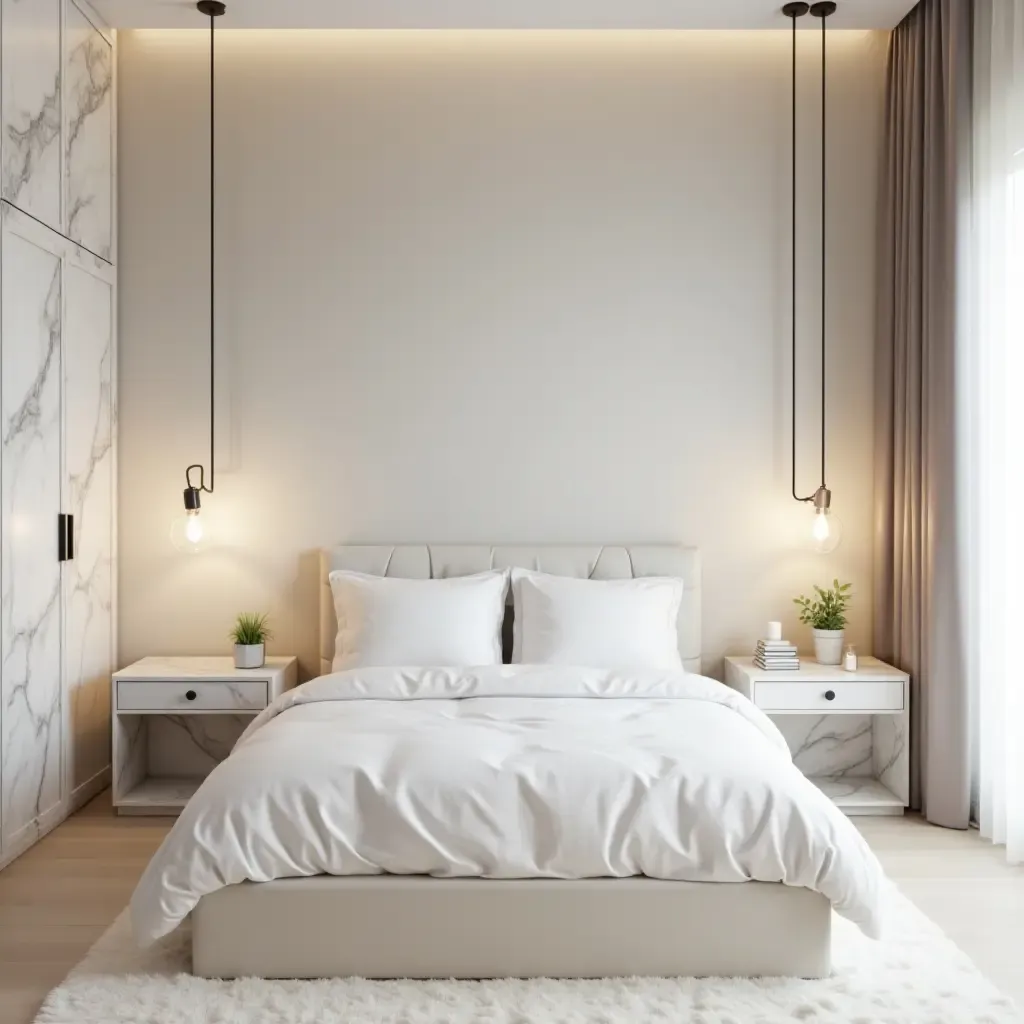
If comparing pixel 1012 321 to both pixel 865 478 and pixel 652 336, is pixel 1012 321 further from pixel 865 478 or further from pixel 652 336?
pixel 652 336

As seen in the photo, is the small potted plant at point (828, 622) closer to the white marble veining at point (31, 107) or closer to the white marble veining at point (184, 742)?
the white marble veining at point (184, 742)

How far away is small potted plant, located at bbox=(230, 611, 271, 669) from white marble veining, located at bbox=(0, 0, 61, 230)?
1.60 meters

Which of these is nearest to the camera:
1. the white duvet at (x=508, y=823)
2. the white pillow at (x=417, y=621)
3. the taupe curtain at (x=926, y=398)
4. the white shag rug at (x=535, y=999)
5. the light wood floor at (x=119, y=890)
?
the white shag rug at (x=535, y=999)

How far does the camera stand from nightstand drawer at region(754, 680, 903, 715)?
3.79 m

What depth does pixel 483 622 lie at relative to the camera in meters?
3.83

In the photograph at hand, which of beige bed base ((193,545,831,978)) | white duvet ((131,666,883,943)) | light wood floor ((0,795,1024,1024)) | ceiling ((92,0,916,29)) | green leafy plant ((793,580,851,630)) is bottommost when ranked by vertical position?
light wood floor ((0,795,1024,1024))

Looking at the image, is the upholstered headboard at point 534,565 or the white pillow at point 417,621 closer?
the white pillow at point 417,621

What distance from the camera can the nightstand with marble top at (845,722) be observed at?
379 cm

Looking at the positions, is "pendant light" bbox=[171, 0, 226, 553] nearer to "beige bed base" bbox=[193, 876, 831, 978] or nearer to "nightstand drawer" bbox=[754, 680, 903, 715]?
"beige bed base" bbox=[193, 876, 831, 978]

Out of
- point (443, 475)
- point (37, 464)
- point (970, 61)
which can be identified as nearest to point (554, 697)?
point (443, 475)

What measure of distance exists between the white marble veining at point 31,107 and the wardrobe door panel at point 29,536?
173 mm

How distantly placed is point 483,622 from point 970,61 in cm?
261

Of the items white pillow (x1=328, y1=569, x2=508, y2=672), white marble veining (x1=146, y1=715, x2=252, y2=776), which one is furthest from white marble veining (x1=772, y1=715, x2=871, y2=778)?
white marble veining (x1=146, y1=715, x2=252, y2=776)

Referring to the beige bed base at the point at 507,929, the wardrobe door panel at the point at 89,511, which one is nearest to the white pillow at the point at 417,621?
the wardrobe door panel at the point at 89,511
